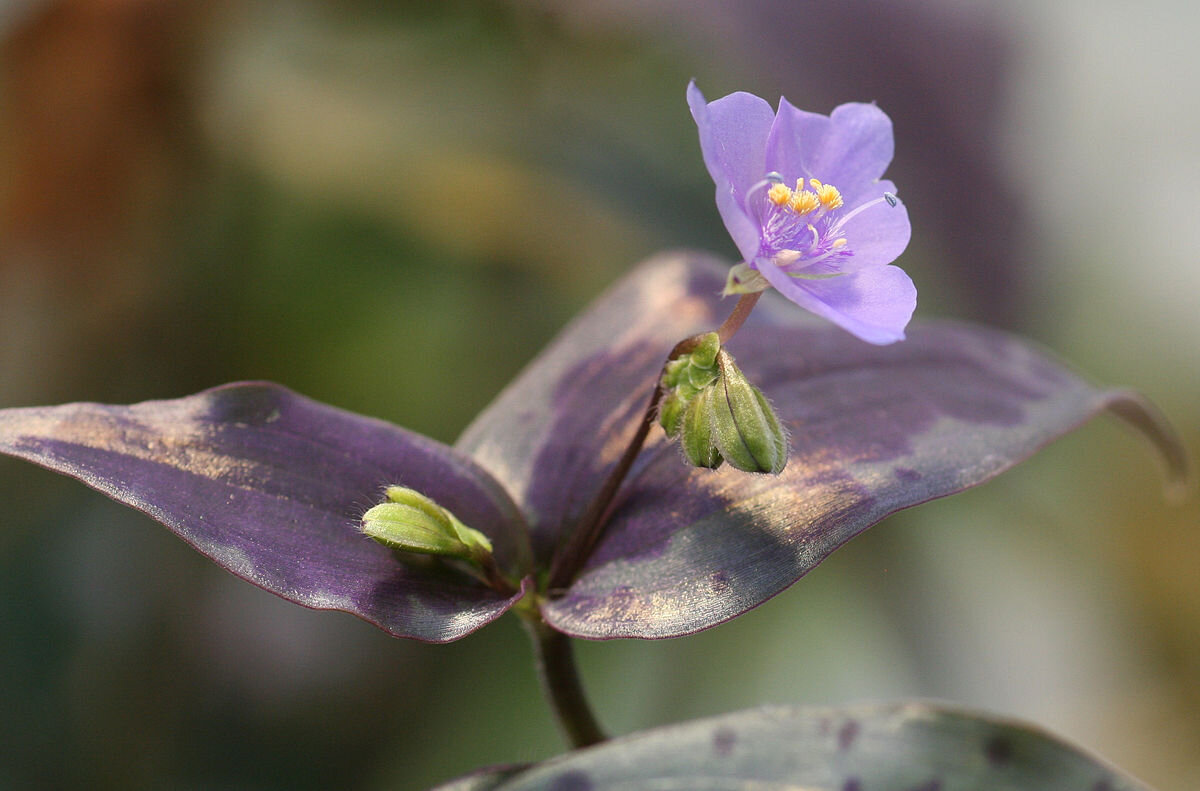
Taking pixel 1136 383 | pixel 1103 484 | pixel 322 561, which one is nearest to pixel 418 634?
pixel 322 561

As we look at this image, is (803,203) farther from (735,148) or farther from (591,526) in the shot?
(591,526)

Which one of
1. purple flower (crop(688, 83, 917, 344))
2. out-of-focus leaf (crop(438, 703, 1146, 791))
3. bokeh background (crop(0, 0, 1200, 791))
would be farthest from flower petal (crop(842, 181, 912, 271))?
bokeh background (crop(0, 0, 1200, 791))

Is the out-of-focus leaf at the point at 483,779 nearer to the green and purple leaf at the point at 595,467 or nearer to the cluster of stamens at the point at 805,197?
the green and purple leaf at the point at 595,467

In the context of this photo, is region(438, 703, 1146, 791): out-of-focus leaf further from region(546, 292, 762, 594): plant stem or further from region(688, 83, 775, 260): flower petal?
region(688, 83, 775, 260): flower petal

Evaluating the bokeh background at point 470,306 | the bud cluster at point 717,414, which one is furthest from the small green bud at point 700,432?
the bokeh background at point 470,306

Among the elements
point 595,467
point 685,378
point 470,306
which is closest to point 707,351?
point 685,378

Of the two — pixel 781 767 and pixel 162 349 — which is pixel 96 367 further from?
pixel 781 767
